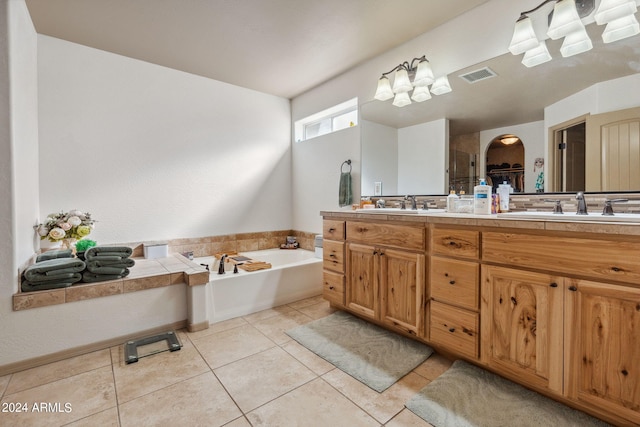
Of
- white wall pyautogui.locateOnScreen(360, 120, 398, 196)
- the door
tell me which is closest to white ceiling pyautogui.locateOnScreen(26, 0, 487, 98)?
white wall pyautogui.locateOnScreen(360, 120, 398, 196)

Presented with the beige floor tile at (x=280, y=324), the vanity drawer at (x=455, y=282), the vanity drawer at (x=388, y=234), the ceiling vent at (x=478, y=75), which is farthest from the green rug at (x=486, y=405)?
the ceiling vent at (x=478, y=75)

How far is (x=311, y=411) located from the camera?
1.44 m

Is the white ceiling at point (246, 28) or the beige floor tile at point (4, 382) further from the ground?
the white ceiling at point (246, 28)

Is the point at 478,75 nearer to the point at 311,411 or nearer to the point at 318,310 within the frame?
the point at 318,310

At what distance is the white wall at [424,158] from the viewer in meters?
2.43

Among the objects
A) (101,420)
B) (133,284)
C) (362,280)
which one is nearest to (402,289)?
(362,280)

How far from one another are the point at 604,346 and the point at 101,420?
227 cm

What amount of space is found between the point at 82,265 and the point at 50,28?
198 centimetres

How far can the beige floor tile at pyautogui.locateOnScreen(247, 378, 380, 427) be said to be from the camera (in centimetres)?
137

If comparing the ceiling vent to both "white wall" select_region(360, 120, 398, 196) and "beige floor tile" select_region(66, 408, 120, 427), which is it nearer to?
"white wall" select_region(360, 120, 398, 196)

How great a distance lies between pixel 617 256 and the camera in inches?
46.4

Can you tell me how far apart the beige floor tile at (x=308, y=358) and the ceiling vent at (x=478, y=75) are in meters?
2.28

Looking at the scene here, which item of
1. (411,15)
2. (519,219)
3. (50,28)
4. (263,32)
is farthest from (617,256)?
(50,28)

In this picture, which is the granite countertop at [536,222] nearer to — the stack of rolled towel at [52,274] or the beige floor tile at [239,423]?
the beige floor tile at [239,423]
